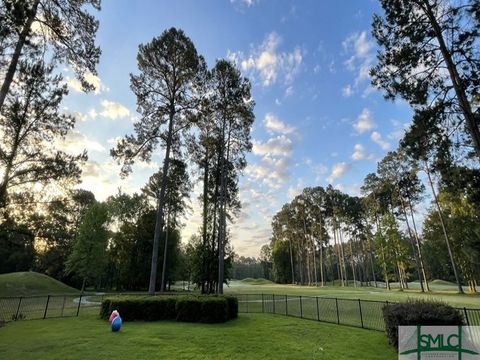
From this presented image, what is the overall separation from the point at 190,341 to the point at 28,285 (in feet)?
107

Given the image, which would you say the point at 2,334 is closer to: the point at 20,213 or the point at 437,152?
the point at 20,213

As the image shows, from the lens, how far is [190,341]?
8.59 metres

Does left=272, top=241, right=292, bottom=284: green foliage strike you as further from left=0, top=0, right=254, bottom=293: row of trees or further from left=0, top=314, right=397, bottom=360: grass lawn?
left=0, top=314, right=397, bottom=360: grass lawn

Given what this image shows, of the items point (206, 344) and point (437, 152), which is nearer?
point (206, 344)

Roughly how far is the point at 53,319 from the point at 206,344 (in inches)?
369

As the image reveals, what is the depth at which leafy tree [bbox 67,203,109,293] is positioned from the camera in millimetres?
31953

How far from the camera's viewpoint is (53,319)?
42.7 ft

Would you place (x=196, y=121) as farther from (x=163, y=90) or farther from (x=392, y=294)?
(x=392, y=294)

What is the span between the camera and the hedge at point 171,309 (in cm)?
1240

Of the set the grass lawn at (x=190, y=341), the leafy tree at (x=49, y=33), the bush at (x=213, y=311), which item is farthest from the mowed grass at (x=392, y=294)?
the leafy tree at (x=49, y=33)

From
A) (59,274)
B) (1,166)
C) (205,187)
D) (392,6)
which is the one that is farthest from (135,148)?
(59,274)

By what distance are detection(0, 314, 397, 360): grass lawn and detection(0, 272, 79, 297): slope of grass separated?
2266 centimetres

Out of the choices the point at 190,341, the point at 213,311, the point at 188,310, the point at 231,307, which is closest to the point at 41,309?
the point at 188,310

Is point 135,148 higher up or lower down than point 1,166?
higher up
